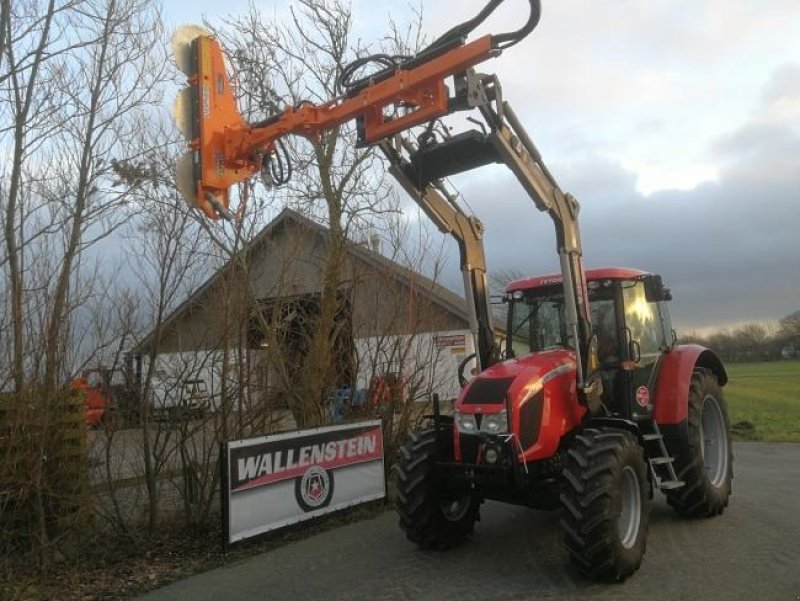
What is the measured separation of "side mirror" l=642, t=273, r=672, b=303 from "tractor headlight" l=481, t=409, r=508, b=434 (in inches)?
93.8

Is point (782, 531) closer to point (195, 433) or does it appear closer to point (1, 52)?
point (195, 433)

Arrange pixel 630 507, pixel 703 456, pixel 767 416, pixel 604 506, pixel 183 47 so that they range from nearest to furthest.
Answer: pixel 604 506
pixel 183 47
pixel 630 507
pixel 703 456
pixel 767 416

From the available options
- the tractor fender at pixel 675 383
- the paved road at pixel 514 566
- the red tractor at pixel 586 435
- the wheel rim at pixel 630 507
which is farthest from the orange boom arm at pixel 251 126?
the tractor fender at pixel 675 383

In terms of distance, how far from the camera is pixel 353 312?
31.3ft

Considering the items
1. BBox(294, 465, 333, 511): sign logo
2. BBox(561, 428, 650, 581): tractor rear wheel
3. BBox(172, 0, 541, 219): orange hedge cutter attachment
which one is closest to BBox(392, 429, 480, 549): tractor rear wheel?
BBox(561, 428, 650, 581): tractor rear wheel

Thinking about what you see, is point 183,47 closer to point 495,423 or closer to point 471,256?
point 471,256

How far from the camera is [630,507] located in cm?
565

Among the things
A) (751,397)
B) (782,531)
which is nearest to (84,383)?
(782,531)

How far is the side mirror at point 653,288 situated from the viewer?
7047 mm

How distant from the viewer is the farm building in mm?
7293

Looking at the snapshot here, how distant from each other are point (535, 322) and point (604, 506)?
8.87 ft

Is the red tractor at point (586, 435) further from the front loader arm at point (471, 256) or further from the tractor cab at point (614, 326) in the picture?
the front loader arm at point (471, 256)

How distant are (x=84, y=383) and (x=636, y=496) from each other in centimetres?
492

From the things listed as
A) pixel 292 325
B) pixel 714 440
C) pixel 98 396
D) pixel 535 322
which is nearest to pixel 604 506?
pixel 535 322
